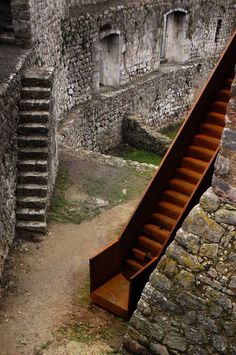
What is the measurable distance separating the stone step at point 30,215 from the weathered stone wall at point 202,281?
9.57 feet

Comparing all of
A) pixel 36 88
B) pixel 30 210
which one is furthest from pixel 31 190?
pixel 36 88

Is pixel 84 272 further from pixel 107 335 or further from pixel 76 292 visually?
pixel 107 335

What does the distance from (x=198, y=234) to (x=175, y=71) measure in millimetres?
11601

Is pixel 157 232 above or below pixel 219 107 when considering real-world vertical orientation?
below

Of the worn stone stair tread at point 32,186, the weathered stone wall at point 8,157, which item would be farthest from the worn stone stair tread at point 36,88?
the worn stone stair tread at point 32,186

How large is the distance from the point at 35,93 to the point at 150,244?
316cm

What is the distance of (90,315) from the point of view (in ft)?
18.3

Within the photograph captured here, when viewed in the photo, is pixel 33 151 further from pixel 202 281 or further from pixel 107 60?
pixel 107 60

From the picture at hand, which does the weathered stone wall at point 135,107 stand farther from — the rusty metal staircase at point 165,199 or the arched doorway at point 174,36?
the rusty metal staircase at point 165,199

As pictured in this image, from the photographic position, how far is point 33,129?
7.36 m

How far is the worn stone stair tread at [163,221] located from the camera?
5891mm

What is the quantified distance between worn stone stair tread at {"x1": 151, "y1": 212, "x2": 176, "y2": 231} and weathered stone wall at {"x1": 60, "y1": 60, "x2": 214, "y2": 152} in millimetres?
4570

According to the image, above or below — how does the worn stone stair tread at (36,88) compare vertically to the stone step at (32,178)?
above

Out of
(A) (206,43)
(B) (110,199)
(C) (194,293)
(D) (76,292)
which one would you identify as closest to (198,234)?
(C) (194,293)
